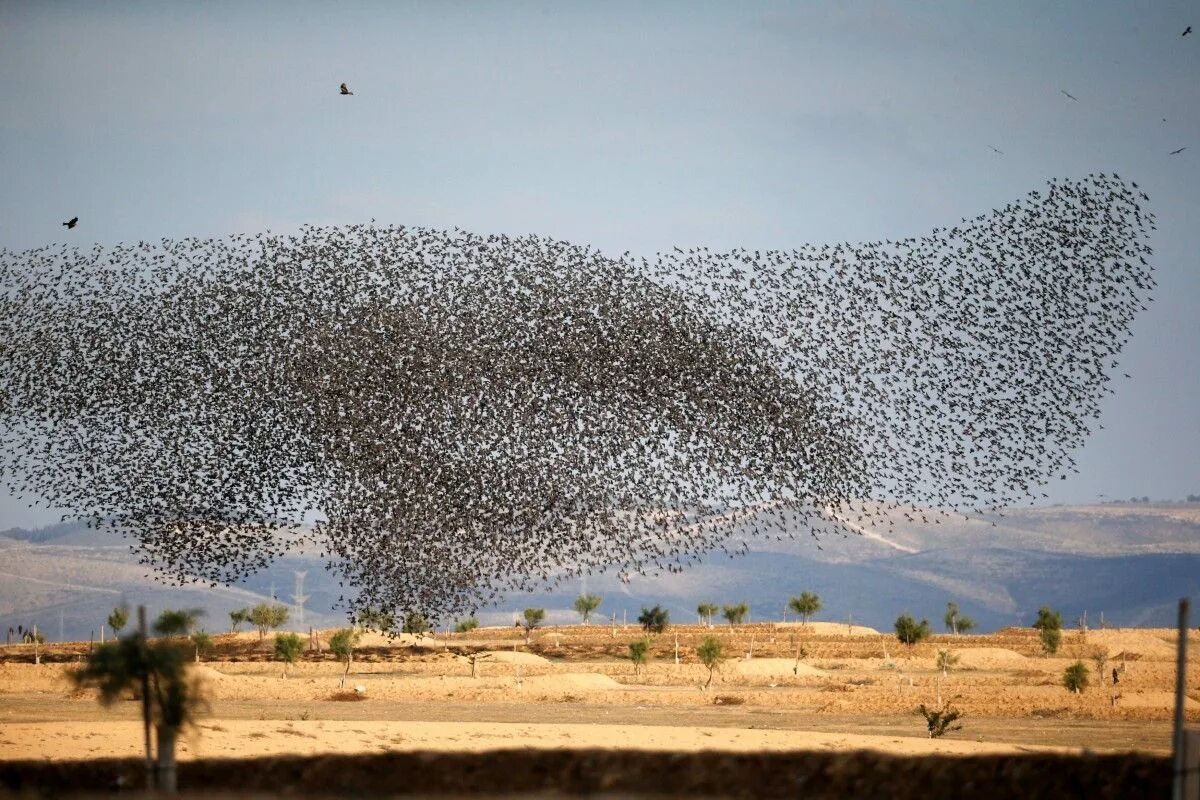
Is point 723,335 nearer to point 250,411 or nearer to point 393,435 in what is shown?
point 393,435

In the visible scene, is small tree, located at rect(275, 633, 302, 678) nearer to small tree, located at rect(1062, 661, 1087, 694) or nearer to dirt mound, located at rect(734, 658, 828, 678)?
dirt mound, located at rect(734, 658, 828, 678)

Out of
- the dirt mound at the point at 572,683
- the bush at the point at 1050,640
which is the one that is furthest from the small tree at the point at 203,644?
the bush at the point at 1050,640

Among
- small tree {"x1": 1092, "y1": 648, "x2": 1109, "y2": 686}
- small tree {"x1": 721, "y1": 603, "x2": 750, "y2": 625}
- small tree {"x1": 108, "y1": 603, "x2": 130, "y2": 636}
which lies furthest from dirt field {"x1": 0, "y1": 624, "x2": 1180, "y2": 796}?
small tree {"x1": 721, "y1": 603, "x2": 750, "y2": 625}

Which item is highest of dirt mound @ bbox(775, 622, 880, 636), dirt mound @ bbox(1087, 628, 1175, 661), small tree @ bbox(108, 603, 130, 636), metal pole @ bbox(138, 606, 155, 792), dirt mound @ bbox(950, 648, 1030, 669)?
metal pole @ bbox(138, 606, 155, 792)

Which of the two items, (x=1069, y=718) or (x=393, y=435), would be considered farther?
(x=393, y=435)

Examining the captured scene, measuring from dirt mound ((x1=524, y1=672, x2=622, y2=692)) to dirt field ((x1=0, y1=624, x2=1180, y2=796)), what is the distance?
5.1 inches

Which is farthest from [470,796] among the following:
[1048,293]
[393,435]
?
[1048,293]

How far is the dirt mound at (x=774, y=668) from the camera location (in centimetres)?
6719

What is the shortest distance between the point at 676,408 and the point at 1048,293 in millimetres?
12871

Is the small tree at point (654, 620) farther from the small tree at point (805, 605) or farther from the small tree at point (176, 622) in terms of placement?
the small tree at point (176, 622)

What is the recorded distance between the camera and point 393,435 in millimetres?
48281

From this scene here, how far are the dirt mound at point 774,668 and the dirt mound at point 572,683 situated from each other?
8941 millimetres

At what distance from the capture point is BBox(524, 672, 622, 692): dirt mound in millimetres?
56938

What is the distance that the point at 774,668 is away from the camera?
225ft
